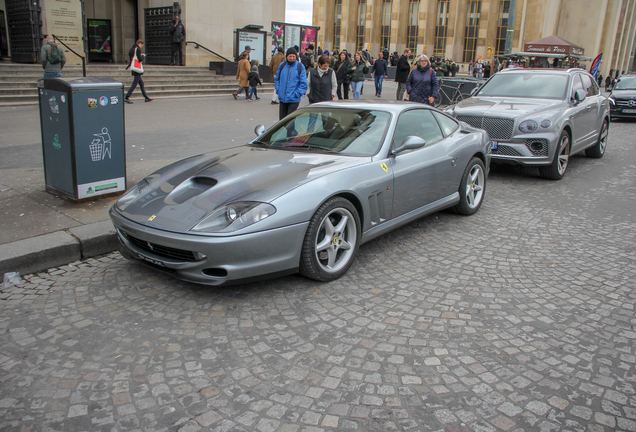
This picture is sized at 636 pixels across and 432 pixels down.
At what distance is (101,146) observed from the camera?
5609 millimetres

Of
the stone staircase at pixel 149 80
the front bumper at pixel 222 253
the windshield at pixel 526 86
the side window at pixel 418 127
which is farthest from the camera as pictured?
the stone staircase at pixel 149 80

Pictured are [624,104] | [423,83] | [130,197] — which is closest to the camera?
[130,197]

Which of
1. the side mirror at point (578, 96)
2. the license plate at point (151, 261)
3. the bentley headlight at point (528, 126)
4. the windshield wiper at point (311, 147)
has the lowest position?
the license plate at point (151, 261)

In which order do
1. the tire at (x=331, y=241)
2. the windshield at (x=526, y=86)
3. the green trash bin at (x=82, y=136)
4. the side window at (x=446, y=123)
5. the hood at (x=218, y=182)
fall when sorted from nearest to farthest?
the hood at (x=218, y=182) → the tire at (x=331, y=241) → the green trash bin at (x=82, y=136) → the side window at (x=446, y=123) → the windshield at (x=526, y=86)

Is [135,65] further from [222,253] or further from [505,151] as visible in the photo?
[222,253]

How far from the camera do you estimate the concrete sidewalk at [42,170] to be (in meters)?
4.48

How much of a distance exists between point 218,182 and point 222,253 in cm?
76

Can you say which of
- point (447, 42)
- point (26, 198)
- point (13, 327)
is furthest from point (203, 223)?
point (447, 42)

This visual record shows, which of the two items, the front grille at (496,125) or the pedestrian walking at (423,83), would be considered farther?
the pedestrian walking at (423,83)

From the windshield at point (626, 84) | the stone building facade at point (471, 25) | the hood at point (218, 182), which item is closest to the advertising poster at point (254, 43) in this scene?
the windshield at point (626, 84)

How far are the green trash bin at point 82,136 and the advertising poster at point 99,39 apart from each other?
2077cm

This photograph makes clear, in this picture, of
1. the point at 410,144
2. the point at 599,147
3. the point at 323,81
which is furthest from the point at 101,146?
the point at 599,147

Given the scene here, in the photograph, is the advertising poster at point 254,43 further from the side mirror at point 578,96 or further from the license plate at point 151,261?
the license plate at point 151,261

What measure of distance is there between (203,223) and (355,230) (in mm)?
1309
